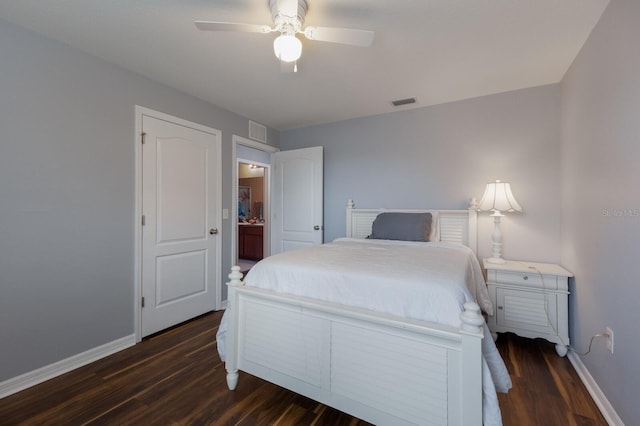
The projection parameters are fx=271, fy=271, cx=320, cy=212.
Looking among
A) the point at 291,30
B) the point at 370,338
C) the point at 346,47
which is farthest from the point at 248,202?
the point at 370,338

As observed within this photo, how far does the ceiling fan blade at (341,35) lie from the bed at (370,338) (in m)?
1.28

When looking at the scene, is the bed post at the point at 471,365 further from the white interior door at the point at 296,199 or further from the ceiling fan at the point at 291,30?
the white interior door at the point at 296,199

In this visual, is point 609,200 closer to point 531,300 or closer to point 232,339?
point 531,300

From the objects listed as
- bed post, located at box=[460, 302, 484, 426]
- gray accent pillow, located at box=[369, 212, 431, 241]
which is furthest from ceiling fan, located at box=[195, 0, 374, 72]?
gray accent pillow, located at box=[369, 212, 431, 241]

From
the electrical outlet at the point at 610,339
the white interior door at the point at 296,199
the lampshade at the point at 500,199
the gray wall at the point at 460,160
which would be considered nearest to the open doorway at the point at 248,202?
the white interior door at the point at 296,199

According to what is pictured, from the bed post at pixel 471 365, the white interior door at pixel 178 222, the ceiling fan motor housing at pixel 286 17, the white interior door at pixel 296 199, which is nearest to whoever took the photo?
the bed post at pixel 471 365

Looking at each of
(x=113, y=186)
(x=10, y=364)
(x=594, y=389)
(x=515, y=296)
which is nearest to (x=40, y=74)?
(x=113, y=186)

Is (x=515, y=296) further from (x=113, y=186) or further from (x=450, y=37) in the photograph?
(x=113, y=186)

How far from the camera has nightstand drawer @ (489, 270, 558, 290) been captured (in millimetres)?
2166

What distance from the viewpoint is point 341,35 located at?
149cm

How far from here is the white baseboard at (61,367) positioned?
1688 millimetres

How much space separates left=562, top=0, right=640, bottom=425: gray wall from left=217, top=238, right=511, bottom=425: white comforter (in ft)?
2.01

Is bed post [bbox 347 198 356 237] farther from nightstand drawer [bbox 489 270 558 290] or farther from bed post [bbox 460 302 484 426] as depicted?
bed post [bbox 460 302 484 426]

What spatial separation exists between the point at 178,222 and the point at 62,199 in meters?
0.89
